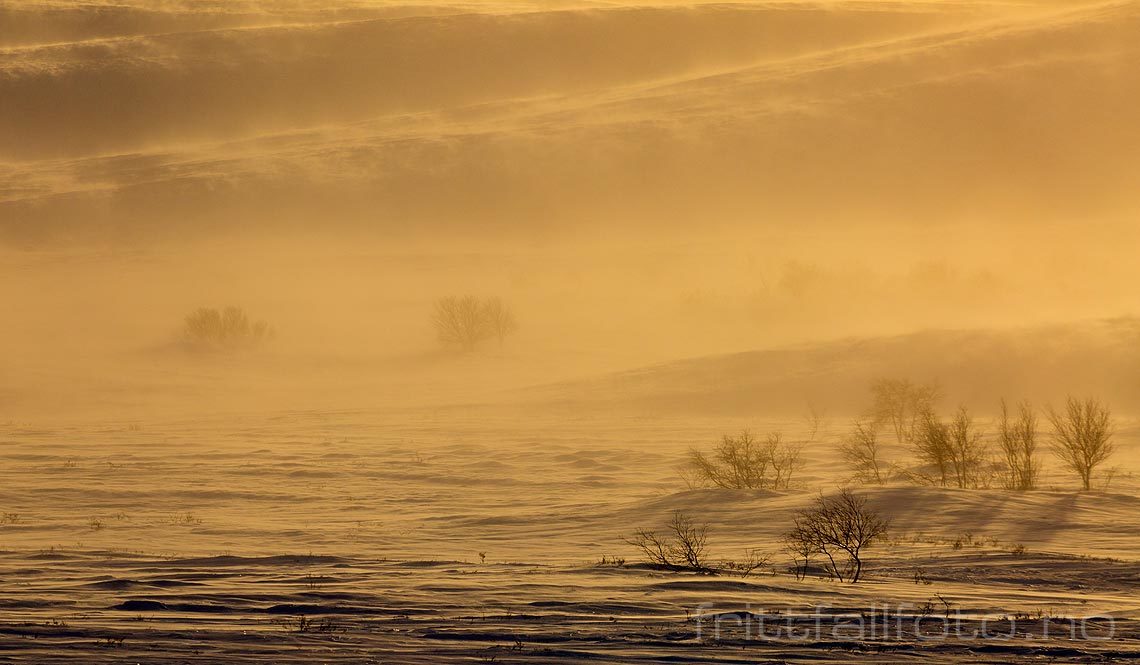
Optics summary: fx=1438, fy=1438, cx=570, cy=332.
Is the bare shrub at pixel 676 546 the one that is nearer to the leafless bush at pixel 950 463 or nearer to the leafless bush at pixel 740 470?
the leafless bush at pixel 740 470

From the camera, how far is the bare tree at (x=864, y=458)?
24.2 metres

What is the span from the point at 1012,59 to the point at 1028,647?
100180mm

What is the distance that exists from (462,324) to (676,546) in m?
40.0

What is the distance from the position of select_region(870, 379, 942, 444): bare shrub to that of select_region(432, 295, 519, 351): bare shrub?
21.0 metres

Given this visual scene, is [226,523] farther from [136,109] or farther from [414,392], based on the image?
[136,109]

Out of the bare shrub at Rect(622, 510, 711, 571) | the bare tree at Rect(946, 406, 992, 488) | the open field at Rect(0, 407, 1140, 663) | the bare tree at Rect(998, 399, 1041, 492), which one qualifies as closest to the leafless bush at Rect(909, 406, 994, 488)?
the bare tree at Rect(946, 406, 992, 488)

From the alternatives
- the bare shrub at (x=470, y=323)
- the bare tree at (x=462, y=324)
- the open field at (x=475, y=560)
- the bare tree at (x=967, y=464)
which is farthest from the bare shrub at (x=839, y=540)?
the bare shrub at (x=470, y=323)

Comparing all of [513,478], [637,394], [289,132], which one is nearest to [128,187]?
[289,132]

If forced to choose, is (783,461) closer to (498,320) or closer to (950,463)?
(950,463)

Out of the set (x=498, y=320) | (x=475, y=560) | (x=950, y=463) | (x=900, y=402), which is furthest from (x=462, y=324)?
(x=475, y=560)

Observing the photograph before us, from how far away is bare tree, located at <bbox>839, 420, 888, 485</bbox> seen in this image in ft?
79.4

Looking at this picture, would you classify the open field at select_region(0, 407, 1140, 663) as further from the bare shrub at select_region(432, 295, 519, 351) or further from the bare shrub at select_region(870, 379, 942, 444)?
the bare shrub at select_region(432, 295, 519, 351)

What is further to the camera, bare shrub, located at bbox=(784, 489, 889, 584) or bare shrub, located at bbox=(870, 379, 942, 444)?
bare shrub, located at bbox=(870, 379, 942, 444)

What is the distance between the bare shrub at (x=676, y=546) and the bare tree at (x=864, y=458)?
5202 mm
